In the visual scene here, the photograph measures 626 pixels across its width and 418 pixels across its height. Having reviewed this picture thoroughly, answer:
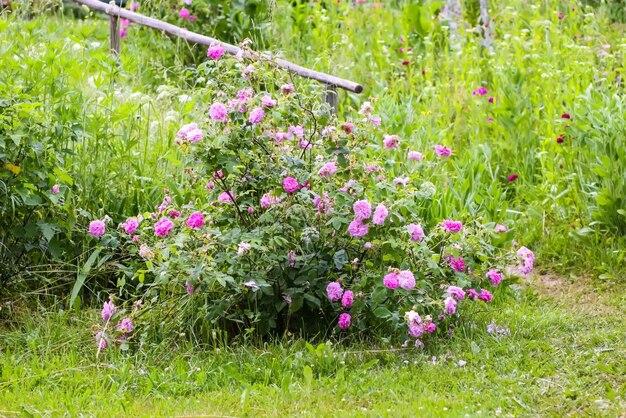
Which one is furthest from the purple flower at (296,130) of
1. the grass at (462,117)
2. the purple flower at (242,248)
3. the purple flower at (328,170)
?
the purple flower at (242,248)

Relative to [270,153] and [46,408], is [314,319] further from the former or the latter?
[46,408]

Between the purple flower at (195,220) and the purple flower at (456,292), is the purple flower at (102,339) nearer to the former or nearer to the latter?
the purple flower at (195,220)

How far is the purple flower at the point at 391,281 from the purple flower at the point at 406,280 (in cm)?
1

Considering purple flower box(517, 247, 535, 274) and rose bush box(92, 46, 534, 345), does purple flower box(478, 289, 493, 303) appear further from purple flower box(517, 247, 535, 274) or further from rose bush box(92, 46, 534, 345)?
purple flower box(517, 247, 535, 274)

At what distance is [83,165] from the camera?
16.4 ft

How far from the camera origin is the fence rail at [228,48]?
490 cm

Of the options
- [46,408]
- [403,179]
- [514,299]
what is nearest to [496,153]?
[514,299]

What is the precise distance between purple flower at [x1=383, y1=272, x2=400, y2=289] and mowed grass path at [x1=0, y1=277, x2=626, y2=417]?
31 cm

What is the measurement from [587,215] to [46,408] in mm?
3431

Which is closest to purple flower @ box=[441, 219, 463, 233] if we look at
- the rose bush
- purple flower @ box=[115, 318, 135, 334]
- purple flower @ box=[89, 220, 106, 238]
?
the rose bush

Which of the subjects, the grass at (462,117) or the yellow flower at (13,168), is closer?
the yellow flower at (13,168)

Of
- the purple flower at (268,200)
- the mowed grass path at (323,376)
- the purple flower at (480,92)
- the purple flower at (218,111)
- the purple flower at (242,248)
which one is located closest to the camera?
the mowed grass path at (323,376)

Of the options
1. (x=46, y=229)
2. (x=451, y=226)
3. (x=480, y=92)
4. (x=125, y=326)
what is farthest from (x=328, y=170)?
(x=480, y=92)

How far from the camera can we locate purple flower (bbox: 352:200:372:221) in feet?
13.5
